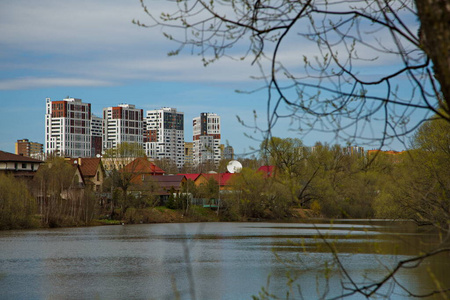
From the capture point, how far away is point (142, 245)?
31.9m

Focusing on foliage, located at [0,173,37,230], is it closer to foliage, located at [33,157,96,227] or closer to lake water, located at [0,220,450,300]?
foliage, located at [33,157,96,227]

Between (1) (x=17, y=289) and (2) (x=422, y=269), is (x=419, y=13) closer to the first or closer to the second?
(1) (x=17, y=289)

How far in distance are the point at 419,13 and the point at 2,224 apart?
4552 centimetres

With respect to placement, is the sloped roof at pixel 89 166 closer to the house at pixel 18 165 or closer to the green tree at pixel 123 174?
the green tree at pixel 123 174

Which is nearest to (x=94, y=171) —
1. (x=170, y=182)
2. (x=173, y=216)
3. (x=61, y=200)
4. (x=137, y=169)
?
(x=137, y=169)

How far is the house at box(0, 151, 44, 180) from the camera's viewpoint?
204 ft

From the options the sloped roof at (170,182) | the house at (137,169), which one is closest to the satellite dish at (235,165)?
the house at (137,169)

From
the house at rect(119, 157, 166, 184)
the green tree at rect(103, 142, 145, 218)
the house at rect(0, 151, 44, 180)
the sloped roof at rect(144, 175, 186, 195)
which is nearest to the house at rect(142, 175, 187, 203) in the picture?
the sloped roof at rect(144, 175, 186, 195)

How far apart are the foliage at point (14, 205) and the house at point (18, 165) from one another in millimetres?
15359

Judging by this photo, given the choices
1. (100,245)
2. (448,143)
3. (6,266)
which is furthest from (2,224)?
(448,143)

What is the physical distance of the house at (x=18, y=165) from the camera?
62.1m

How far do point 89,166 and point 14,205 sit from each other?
29.4 meters

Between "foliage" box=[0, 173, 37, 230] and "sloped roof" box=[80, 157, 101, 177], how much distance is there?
2562 centimetres

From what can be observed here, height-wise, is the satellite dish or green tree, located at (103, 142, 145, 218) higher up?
green tree, located at (103, 142, 145, 218)
